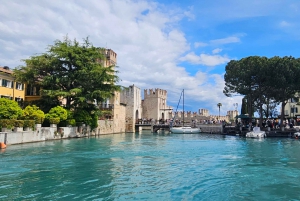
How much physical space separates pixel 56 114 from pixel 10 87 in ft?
27.8

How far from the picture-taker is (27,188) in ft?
29.8

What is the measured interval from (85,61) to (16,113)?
12605mm

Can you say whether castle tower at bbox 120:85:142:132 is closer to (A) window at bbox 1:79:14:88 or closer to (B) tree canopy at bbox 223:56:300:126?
(B) tree canopy at bbox 223:56:300:126

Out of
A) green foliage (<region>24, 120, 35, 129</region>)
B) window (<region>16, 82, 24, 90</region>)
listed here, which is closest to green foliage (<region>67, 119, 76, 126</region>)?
green foliage (<region>24, 120, 35, 129</region>)

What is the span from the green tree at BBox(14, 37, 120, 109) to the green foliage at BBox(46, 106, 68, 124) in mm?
2557

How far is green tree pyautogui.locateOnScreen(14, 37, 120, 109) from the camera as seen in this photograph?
32562mm

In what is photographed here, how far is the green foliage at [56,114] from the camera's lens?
95.2 ft

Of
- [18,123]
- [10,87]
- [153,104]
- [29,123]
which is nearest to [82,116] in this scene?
[10,87]

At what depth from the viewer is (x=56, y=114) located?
29344 millimetres

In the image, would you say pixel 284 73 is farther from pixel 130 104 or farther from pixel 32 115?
pixel 32 115

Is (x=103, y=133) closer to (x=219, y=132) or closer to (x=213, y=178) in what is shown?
(x=219, y=132)

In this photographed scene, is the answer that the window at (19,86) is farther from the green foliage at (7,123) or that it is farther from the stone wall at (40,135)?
the green foliage at (7,123)

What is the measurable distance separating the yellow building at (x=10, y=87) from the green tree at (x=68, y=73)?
120 cm

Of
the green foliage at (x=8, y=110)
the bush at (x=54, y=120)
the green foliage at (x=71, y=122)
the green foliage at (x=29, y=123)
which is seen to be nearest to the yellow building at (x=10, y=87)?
the bush at (x=54, y=120)
